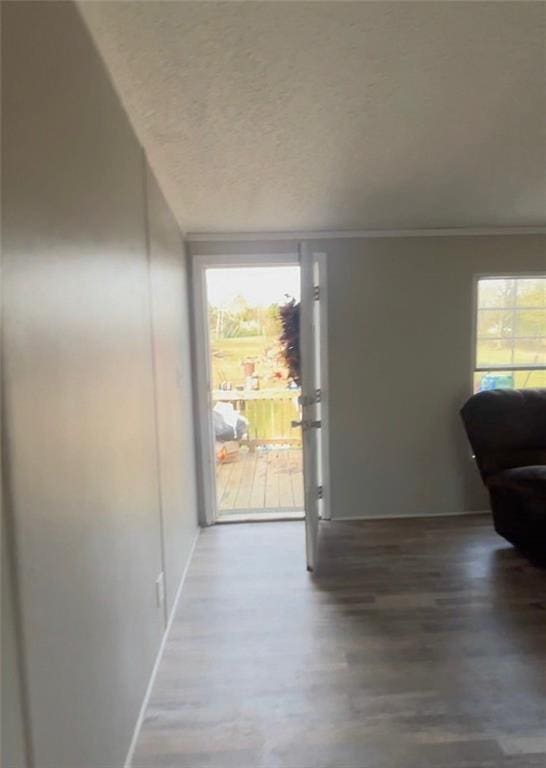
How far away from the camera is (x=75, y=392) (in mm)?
1144

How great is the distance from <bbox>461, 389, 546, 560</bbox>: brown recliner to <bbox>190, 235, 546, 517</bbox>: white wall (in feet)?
1.44

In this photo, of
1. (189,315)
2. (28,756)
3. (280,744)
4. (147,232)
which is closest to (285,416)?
(189,315)

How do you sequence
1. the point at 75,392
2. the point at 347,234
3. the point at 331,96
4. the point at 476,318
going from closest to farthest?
the point at 75,392
the point at 331,96
the point at 347,234
the point at 476,318

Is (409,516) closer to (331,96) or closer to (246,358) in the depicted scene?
(246,358)

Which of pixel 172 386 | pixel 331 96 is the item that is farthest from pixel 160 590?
pixel 331 96

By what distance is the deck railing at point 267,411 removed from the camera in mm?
5039

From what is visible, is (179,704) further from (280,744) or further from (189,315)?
(189,315)

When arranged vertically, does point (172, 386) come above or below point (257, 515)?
above

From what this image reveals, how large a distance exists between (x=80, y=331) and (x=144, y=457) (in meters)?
0.78

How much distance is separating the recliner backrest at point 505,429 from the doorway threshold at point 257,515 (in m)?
1.41

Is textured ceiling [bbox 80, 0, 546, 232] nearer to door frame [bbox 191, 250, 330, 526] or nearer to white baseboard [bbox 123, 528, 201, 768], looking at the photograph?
door frame [bbox 191, 250, 330, 526]

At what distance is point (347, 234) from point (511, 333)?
4.87ft

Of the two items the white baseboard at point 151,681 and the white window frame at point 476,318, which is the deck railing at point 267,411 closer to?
the white window frame at point 476,318

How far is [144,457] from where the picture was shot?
184 centimetres
